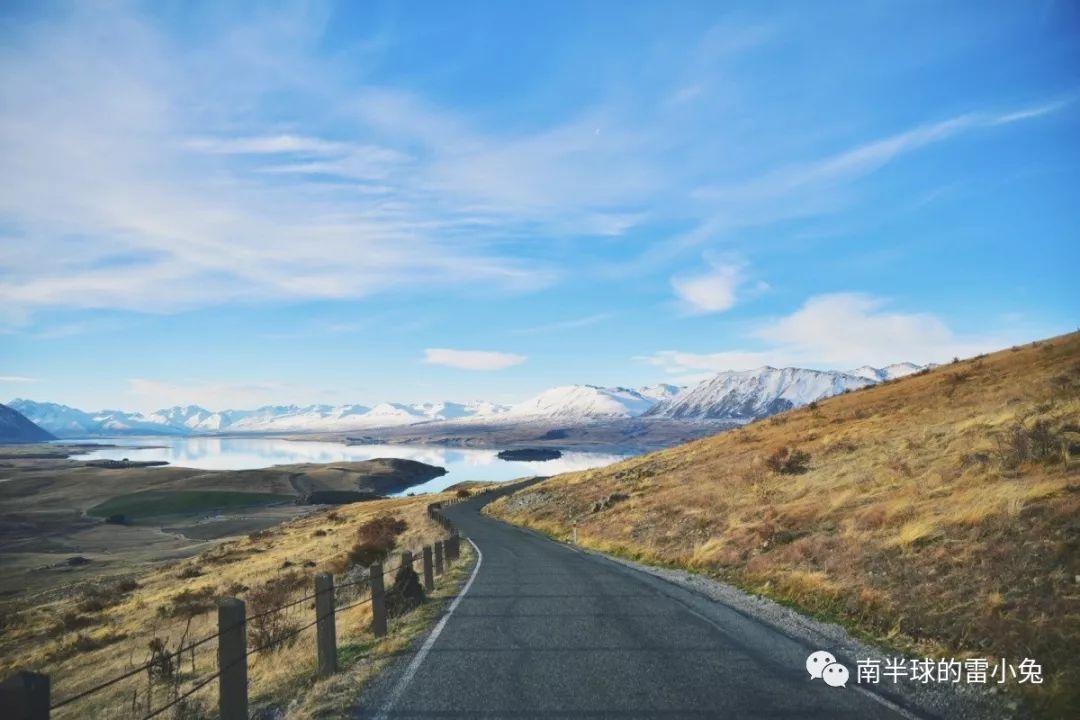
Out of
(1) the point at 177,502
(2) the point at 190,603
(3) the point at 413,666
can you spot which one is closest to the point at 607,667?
(3) the point at 413,666

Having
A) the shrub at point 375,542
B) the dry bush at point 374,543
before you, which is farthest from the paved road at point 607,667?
the shrub at point 375,542

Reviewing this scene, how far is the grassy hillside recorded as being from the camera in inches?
327

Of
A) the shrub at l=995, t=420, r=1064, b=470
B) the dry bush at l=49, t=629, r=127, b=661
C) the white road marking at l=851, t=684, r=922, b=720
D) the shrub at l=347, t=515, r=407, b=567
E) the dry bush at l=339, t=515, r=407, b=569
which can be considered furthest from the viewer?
the shrub at l=347, t=515, r=407, b=567

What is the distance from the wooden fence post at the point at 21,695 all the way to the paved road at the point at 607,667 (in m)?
2.98

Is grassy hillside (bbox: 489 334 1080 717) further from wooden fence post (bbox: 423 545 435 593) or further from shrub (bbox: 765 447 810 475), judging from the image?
wooden fence post (bbox: 423 545 435 593)

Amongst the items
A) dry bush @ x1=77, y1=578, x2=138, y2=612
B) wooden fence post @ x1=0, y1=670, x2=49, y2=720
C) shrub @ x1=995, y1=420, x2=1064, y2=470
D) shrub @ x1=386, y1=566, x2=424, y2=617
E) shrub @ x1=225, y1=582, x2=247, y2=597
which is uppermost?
shrub @ x1=995, y1=420, x2=1064, y2=470

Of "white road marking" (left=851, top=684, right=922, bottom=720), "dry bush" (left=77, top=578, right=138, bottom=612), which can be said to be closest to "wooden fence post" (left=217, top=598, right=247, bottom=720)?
"white road marking" (left=851, top=684, right=922, bottom=720)

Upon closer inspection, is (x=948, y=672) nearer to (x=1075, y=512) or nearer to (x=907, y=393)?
(x=1075, y=512)

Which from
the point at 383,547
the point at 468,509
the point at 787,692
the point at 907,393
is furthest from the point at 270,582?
the point at 907,393

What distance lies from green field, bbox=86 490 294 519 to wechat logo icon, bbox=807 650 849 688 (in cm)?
9847

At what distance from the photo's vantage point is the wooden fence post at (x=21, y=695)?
12.9ft

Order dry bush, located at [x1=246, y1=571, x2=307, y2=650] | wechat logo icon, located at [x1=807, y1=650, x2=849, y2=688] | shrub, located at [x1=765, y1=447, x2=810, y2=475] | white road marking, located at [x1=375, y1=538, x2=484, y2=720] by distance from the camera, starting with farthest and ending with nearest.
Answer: shrub, located at [x1=765, y1=447, x2=810, y2=475], dry bush, located at [x1=246, y1=571, x2=307, y2=650], wechat logo icon, located at [x1=807, y1=650, x2=849, y2=688], white road marking, located at [x1=375, y1=538, x2=484, y2=720]

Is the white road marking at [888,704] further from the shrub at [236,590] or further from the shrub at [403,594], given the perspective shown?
the shrub at [236,590]

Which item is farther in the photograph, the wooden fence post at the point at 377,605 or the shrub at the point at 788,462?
the shrub at the point at 788,462
